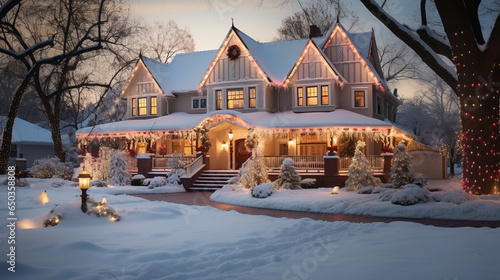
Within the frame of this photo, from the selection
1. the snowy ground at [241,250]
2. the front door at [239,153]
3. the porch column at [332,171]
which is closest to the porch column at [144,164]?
the front door at [239,153]

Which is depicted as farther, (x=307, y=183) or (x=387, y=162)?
(x=387, y=162)

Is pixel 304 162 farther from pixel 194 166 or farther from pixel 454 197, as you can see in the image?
pixel 454 197

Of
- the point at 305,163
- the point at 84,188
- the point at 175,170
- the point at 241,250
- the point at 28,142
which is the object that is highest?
the point at 28,142

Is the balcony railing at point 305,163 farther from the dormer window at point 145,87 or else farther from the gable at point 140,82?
the dormer window at point 145,87

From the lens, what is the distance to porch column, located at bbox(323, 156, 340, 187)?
20859mm

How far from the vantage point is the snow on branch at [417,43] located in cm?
1548

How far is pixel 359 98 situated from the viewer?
26.0 meters

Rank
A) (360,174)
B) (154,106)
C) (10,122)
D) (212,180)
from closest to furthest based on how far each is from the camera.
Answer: (360,174), (212,180), (10,122), (154,106)

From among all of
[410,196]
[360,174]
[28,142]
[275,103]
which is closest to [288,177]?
[360,174]

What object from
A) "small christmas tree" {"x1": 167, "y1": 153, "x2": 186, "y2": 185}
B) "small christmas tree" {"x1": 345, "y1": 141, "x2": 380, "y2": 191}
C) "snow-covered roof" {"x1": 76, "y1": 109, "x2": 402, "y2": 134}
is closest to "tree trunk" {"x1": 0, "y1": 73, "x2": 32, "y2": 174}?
"snow-covered roof" {"x1": 76, "y1": 109, "x2": 402, "y2": 134}

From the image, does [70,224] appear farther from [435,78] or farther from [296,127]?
[435,78]

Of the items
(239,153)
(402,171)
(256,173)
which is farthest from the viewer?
(239,153)

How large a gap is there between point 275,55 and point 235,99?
5217 millimetres

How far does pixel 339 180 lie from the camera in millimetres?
20844
